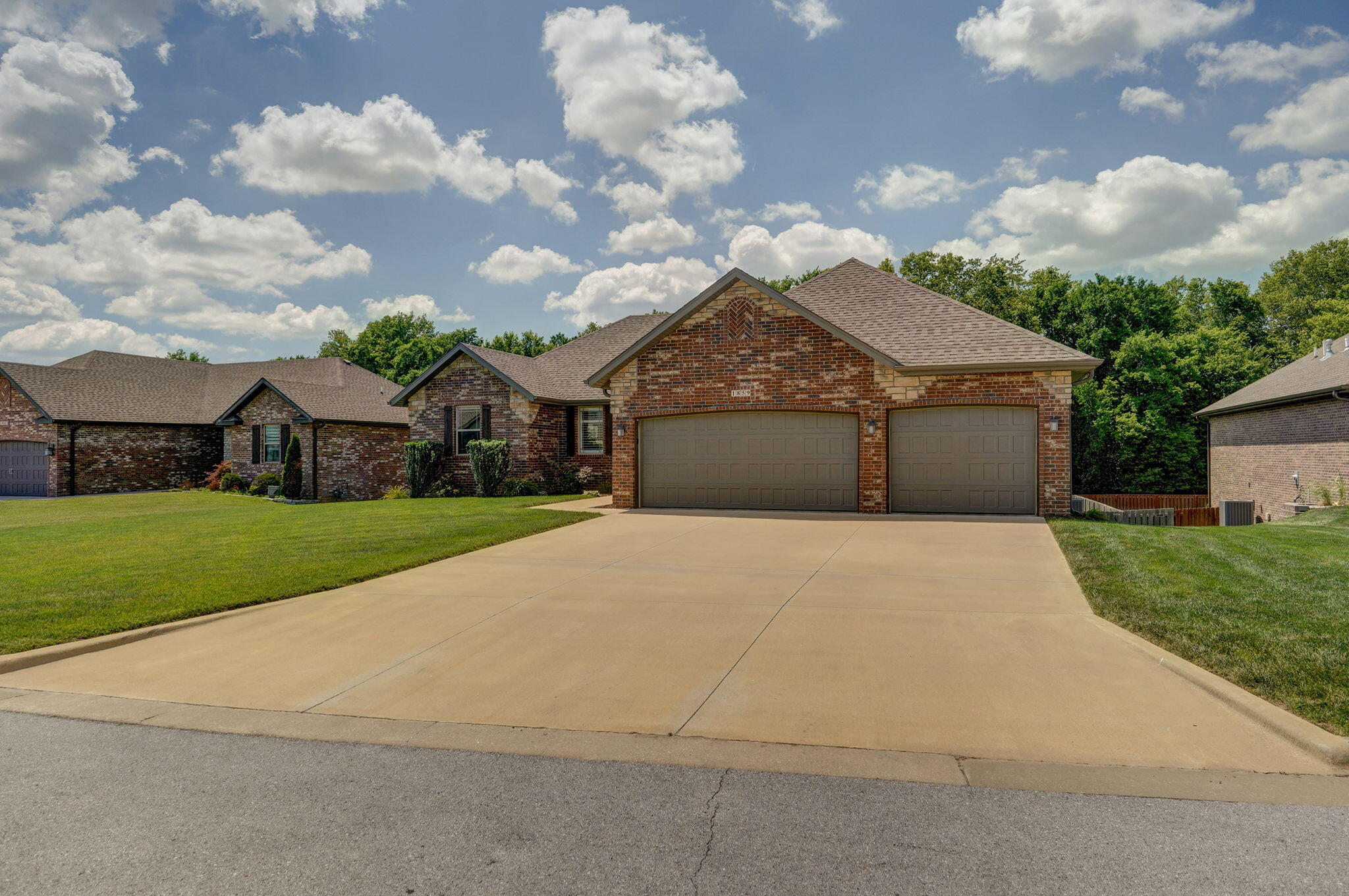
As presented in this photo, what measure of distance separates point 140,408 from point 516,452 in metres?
19.1

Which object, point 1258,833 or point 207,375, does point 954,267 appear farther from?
point 1258,833

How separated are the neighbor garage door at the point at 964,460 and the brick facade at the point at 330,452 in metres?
21.0

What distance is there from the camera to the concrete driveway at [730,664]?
4.67 meters

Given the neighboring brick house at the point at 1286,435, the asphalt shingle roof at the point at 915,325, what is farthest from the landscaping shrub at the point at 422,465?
the neighboring brick house at the point at 1286,435

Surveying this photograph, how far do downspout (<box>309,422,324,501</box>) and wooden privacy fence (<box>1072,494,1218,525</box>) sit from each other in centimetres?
2517

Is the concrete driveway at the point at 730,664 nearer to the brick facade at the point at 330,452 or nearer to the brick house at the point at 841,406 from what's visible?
the brick house at the point at 841,406

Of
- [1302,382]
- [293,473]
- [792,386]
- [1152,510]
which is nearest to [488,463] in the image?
[293,473]

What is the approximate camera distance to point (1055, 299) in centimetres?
3644

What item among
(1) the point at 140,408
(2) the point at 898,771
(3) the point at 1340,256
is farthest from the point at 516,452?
(3) the point at 1340,256

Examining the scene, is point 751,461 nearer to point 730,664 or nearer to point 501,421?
point 501,421

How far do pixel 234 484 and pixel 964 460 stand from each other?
2697 centimetres

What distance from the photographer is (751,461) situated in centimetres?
1759

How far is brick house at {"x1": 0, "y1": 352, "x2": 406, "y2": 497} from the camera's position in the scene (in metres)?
28.8

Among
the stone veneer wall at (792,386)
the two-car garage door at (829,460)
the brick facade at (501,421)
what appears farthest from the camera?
the brick facade at (501,421)
